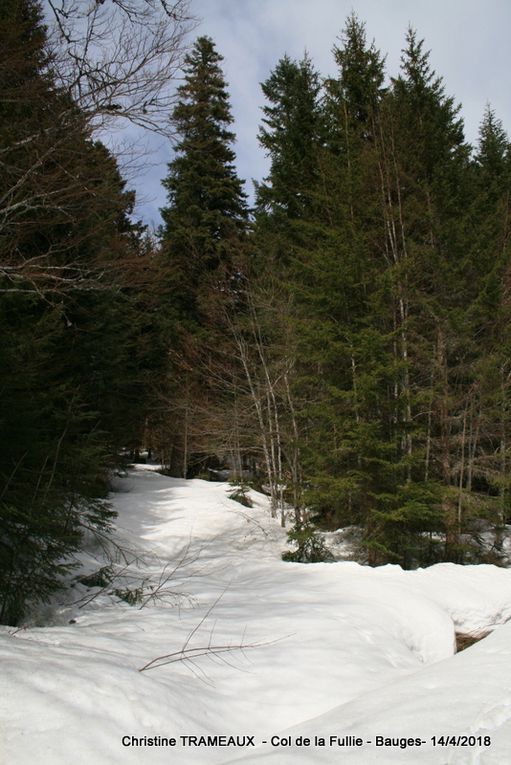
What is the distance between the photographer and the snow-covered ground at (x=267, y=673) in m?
1.80

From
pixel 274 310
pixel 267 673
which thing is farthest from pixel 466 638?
pixel 274 310

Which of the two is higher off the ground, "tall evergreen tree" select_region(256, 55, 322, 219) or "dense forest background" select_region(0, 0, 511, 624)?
"tall evergreen tree" select_region(256, 55, 322, 219)

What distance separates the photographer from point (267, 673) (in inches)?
113

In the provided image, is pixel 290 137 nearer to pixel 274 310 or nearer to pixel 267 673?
pixel 274 310

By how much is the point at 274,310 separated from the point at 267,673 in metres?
8.92

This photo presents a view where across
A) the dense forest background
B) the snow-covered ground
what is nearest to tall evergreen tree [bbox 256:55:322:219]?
Result: the dense forest background

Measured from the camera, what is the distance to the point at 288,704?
8.41 ft

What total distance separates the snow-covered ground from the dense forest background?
4.38 ft

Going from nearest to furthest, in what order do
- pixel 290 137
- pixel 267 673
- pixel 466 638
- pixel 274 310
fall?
pixel 267 673 < pixel 466 638 < pixel 274 310 < pixel 290 137

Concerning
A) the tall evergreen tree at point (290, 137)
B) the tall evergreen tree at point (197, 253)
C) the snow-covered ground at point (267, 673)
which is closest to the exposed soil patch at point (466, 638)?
the snow-covered ground at point (267, 673)

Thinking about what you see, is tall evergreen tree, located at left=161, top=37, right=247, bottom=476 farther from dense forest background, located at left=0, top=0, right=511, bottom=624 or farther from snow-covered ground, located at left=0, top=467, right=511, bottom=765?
snow-covered ground, located at left=0, top=467, right=511, bottom=765

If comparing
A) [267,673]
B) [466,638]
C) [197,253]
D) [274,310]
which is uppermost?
[197,253]

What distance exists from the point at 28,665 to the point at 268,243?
473 inches

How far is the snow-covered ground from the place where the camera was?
1.80 m
